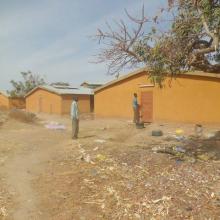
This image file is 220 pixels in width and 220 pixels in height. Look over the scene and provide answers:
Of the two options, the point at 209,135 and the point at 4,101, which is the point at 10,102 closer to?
the point at 4,101

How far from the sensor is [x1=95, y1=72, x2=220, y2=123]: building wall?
19.5 metres

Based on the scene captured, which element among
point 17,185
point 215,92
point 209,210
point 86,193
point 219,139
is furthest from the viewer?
point 215,92

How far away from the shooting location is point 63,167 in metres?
9.98

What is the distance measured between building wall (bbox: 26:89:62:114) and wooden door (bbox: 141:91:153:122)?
11.2 meters

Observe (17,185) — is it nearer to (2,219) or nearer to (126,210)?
(2,219)

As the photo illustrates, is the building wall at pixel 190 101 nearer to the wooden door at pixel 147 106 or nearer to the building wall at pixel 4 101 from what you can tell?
the wooden door at pixel 147 106

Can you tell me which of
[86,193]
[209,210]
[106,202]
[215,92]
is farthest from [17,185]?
[215,92]

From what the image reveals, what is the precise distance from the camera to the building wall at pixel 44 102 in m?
33.1

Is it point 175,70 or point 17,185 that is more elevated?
point 175,70

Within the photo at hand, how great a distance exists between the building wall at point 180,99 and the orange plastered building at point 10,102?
21.4 metres

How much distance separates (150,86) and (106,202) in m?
15.5

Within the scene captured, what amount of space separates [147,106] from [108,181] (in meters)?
14.5

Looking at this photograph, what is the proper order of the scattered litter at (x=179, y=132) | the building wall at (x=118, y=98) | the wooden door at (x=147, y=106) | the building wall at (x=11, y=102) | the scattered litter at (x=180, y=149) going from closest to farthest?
the scattered litter at (x=180, y=149) → the scattered litter at (x=179, y=132) → the wooden door at (x=147, y=106) → the building wall at (x=118, y=98) → the building wall at (x=11, y=102)

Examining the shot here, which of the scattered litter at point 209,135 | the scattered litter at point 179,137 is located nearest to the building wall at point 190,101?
the scattered litter at point 209,135
